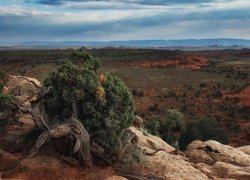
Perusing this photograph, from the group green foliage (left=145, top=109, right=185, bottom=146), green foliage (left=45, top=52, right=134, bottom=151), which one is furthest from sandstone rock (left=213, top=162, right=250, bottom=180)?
green foliage (left=145, top=109, right=185, bottom=146)

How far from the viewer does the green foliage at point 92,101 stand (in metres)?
15.1

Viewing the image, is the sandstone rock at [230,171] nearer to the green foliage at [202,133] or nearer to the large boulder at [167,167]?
the large boulder at [167,167]

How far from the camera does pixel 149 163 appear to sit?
1638 centimetres

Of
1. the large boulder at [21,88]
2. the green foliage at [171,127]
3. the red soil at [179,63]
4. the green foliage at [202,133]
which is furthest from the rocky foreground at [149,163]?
the red soil at [179,63]

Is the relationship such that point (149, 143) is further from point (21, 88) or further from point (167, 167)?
point (21, 88)

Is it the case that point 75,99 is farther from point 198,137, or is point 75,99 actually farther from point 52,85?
point 198,137

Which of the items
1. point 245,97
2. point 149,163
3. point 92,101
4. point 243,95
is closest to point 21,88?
point 92,101

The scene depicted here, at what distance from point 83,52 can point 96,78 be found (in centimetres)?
197

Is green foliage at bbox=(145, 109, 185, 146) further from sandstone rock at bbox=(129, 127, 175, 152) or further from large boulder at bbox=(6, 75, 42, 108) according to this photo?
large boulder at bbox=(6, 75, 42, 108)

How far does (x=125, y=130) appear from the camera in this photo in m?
16.8

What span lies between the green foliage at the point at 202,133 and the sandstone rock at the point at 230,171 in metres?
9.61

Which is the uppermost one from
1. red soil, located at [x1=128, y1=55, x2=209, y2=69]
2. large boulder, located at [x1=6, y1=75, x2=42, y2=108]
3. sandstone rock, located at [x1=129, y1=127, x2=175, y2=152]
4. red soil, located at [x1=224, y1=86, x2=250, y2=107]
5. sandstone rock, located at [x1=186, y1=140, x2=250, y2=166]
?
large boulder, located at [x1=6, y1=75, x2=42, y2=108]

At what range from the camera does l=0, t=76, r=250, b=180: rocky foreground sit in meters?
14.3

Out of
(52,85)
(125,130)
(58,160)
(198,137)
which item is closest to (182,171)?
(125,130)
